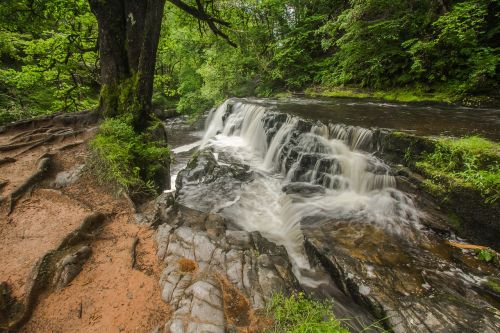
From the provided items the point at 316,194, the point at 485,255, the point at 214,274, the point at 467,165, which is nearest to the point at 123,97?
the point at 214,274

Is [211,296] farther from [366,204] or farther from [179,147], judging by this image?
[179,147]

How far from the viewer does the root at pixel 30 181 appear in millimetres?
3564

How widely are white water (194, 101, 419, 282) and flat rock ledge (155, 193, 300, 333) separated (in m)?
1.54

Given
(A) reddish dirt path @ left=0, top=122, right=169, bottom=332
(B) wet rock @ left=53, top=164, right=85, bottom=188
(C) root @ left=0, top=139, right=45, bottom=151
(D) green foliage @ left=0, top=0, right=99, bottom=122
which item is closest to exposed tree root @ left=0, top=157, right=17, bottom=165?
(A) reddish dirt path @ left=0, top=122, right=169, bottom=332

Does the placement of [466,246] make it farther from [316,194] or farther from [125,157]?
[125,157]

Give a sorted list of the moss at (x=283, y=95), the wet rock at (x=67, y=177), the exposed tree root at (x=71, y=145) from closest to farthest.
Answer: the wet rock at (x=67, y=177)
the exposed tree root at (x=71, y=145)
the moss at (x=283, y=95)

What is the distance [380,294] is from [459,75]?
8985 millimetres

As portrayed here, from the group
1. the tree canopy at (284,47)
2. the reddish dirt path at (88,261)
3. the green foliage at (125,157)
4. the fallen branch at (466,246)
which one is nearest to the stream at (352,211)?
the fallen branch at (466,246)

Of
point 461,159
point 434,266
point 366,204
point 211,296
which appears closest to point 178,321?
point 211,296

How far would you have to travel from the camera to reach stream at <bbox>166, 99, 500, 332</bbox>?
3471mm

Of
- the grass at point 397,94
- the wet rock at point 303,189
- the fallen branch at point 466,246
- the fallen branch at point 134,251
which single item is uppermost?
the grass at point 397,94

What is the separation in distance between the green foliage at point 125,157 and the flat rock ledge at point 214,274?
0.87 meters

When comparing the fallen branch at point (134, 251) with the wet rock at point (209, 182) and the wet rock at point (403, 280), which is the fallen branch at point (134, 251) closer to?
the wet rock at point (403, 280)

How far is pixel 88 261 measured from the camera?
9.61 ft
